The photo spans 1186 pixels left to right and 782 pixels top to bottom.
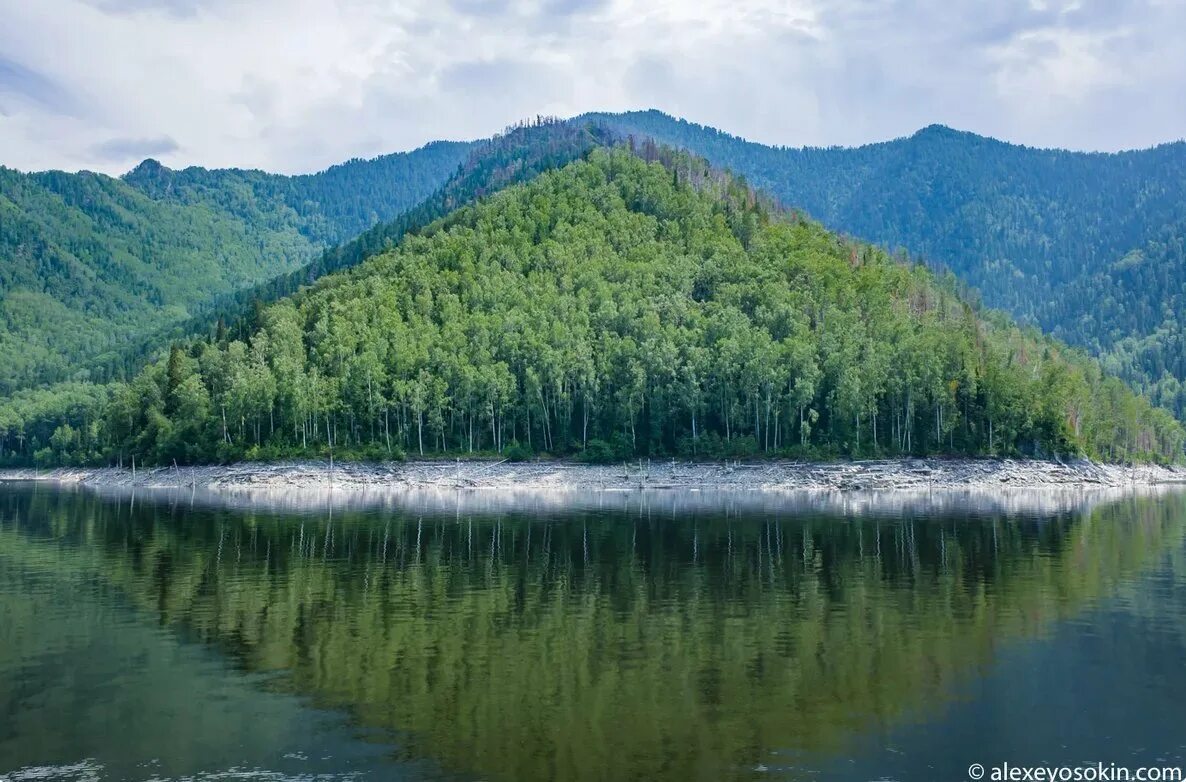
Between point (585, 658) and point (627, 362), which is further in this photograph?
point (627, 362)

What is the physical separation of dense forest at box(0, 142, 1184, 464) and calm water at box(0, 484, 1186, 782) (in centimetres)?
5817

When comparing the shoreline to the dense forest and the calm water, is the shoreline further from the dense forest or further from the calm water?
the calm water

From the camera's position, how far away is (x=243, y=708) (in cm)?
2341

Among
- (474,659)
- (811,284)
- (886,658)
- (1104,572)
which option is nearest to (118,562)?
(474,659)

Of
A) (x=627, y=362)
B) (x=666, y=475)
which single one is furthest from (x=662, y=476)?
(x=627, y=362)

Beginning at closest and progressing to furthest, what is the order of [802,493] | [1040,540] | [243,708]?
[243,708] < [1040,540] < [802,493]

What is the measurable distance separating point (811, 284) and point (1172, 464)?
5776 cm

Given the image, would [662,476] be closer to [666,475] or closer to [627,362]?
[666,475]

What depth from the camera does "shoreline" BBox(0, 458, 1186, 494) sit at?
101312 millimetres

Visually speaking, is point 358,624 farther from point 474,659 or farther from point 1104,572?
point 1104,572

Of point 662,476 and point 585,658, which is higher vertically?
point 662,476

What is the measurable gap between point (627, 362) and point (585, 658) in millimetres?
93857

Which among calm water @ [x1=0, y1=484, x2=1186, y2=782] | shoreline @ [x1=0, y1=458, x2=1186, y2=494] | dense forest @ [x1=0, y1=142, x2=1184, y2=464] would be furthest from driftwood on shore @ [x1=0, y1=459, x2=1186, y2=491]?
calm water @ [x1=0, y1=484, x2=1186, y2=782]

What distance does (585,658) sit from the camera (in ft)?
90.8
